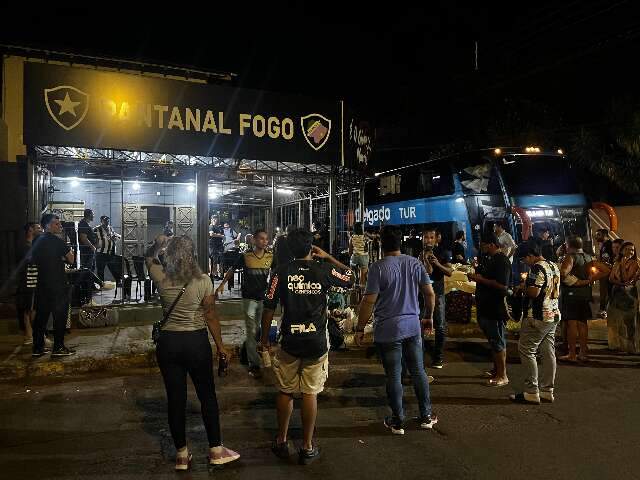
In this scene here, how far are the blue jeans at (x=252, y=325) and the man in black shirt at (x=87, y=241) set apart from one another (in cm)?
579

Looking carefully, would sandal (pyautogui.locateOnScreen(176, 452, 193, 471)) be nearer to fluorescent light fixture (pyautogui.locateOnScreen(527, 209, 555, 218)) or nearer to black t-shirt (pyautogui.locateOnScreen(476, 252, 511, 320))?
black t-shirt (pyautogui.locateOnScreen(476, 252, 511, 320))

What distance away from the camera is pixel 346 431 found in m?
5.13

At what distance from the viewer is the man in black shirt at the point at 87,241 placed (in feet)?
36.7

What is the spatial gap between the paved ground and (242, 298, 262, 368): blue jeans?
1.04 ft

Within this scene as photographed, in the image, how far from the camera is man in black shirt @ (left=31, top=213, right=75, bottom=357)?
24.2 ft

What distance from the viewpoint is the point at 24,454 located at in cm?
455

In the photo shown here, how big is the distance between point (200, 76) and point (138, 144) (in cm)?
429

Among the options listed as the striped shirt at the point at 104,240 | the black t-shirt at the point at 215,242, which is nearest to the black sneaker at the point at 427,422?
the striped shirt at the point at 104,240

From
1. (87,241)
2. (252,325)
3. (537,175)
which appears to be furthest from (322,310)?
(537,175)

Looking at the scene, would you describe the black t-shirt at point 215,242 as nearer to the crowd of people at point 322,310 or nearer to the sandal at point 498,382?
the crowd of people at point 322,310

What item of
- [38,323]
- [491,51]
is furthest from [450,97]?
[38,323]

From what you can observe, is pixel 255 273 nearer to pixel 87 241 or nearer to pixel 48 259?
pixel 48 259

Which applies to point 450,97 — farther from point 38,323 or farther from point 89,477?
point 89,477

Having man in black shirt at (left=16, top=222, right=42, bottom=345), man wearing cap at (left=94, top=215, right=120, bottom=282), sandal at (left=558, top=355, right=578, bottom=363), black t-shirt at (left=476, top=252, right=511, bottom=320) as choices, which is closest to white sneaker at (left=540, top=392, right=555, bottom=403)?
black t-shirt at (left=476, top=252, right=511, bottom=320)
